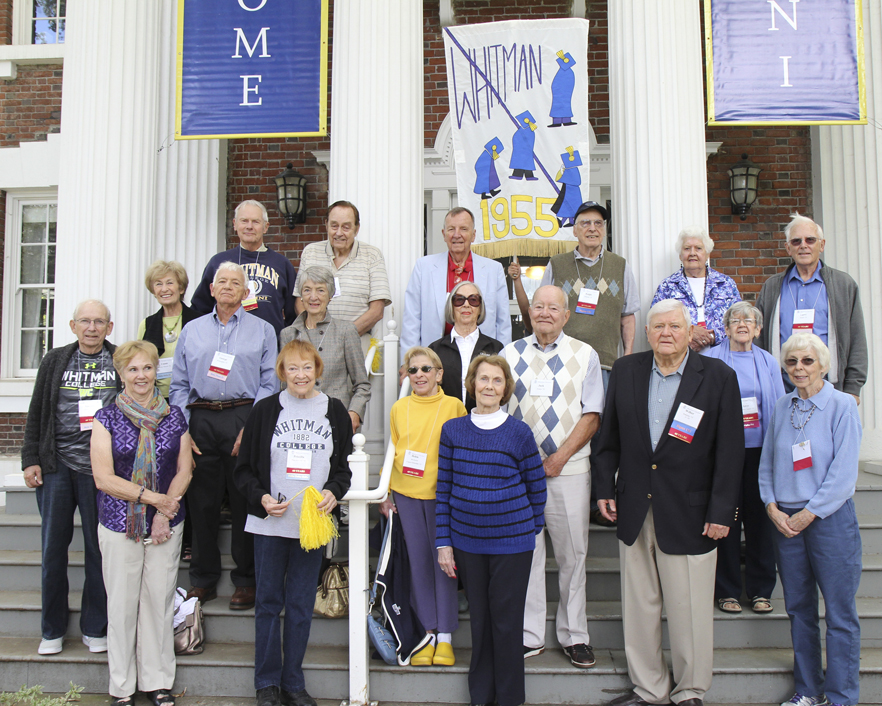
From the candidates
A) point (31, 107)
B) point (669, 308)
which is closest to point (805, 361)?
point (669, 308)

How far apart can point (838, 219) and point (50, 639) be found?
678 cm

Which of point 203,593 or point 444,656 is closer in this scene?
point 444,656

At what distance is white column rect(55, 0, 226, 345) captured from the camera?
4.95 metres

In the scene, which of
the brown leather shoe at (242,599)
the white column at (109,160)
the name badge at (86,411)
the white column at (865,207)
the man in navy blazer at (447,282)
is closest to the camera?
the name badge at (86,411)

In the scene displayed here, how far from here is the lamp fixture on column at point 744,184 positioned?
669 cm

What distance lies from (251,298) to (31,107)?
15.3 ft

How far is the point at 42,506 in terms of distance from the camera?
358 centimetres

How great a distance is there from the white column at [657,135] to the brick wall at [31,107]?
19.0 feet

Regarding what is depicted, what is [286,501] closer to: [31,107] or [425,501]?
[425,501]

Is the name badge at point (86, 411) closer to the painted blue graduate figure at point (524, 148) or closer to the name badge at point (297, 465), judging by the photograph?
the name badge at point (297, 465)

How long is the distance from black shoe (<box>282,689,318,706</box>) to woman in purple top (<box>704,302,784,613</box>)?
2.17 meters

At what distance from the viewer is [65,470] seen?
11.6 ft

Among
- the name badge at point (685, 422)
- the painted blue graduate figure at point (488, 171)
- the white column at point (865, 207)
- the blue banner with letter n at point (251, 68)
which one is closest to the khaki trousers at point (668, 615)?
the name badge at point (685, 422)

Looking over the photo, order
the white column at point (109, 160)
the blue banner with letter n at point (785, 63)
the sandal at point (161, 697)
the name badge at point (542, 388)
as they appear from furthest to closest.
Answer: the white column at point (109, 160), the blue banner with letter n at point (785, 63), the name badge at point (542, 388), the sandal at point (161, 697)
